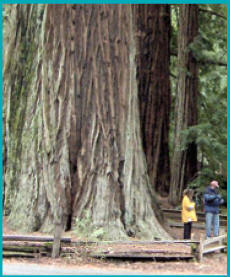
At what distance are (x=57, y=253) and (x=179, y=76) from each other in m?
12.0

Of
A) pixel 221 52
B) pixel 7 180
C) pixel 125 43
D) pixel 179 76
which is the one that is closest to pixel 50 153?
pixel 7 180

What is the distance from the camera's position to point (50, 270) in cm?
1175

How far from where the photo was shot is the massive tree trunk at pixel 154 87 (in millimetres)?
24125

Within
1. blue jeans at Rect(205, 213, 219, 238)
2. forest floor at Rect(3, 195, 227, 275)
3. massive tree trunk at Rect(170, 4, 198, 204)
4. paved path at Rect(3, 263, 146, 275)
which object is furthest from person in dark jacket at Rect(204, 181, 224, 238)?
massive tree trunk at Rect(170, 4, 198, 204)

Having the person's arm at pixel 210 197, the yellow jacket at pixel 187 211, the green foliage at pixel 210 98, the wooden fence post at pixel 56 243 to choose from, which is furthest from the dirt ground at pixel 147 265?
the green foliage at pixel 210 98

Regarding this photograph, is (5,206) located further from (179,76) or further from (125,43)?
(179,76)

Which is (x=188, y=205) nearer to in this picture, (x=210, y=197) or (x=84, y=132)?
(x=210, y=197)

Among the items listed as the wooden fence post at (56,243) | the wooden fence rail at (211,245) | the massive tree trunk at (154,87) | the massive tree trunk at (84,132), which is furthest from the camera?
the massive tree trunk at (154,87)

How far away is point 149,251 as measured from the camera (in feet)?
43.3

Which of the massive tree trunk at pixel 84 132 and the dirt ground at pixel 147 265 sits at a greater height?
the massive tree trunk at pixel 84 132

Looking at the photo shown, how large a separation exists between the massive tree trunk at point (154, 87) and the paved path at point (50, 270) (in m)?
11.9

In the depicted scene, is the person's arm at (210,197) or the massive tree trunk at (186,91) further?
the massive tree trunk at (186,91)

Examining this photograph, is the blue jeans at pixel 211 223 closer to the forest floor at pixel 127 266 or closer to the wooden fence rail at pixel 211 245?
the wooden fence rail at pixel 211 245

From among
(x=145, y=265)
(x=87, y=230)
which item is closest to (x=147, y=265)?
(x=145, y=265)
